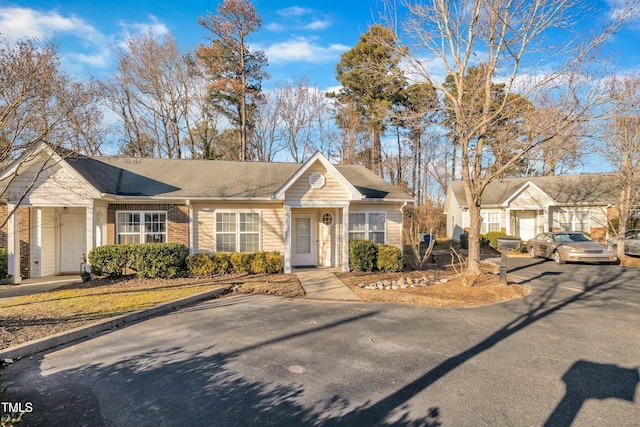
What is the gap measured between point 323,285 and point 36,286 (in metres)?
8.88

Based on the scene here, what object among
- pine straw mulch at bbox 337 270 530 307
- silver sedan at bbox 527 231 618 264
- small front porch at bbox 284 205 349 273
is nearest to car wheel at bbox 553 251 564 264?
silver sedan at bbox 527 231 618 264

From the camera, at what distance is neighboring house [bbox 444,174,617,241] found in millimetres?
22469

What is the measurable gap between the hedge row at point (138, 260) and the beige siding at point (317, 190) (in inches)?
183

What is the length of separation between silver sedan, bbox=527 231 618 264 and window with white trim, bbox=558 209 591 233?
6.84 metres

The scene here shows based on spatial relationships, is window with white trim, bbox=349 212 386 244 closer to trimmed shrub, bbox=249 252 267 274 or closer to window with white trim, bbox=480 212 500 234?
trimmed shrub, bbox=249 252 267 274

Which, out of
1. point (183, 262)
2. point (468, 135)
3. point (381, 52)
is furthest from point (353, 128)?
point (183, 262)

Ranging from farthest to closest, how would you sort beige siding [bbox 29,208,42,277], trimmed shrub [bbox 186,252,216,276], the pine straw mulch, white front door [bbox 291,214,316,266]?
1. white front door [bbox 291,214,316,266]
2. trimmed shrub [bbox 186,252,216,276]
3. beige siding [bbox 29,208,42,277]
4. the pine straw mulch

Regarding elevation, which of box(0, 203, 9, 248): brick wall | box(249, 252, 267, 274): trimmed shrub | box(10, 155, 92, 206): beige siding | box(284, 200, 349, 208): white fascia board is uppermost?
box(10, 155, 92, 206): beige siding

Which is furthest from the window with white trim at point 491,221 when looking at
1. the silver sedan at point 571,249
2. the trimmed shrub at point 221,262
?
the trimmed shrub at point 221,262

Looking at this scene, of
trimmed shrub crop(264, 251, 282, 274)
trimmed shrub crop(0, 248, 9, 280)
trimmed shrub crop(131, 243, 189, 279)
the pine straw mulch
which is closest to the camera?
the pine straw mulch

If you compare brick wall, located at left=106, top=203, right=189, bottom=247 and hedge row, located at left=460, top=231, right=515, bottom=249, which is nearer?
brick wall, located at left=106, top=203, right=189, bottom=247

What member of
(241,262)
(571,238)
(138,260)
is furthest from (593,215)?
(138,260)

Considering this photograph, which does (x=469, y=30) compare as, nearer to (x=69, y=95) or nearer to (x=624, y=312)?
(x=624, y=312)

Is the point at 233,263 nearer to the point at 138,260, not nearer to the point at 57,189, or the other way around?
the point at 138,260
